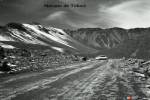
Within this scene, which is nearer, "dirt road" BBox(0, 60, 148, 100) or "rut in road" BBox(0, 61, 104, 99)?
"dirt road" BBox(0, 60, 148, 100)

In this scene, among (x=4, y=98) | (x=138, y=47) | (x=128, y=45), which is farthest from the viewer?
(x=128, y=45)

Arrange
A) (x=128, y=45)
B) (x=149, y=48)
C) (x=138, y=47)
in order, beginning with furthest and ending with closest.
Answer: (x=128, y=45) < (x=138, y=47) < (x=149, y=48)

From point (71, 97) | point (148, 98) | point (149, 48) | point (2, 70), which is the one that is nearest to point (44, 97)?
point (71, 97)

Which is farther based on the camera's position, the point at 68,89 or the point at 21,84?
the point at 21,84

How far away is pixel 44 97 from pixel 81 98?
129cm

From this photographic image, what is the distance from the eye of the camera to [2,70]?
22.1 metres

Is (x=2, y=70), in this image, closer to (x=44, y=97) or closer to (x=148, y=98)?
(x=44, y=97)

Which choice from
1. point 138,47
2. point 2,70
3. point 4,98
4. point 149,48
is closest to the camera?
point 4,98

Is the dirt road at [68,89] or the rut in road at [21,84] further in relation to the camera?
the rut in road at [21,84]

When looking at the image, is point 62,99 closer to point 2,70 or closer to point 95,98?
point 95,98

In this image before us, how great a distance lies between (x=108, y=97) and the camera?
8688 mm

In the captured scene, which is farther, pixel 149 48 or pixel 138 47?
pixel 138 47

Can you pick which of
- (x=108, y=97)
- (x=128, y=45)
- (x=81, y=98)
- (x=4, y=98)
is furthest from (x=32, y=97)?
(x=128, y=45)

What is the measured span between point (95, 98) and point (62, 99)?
1230mm
